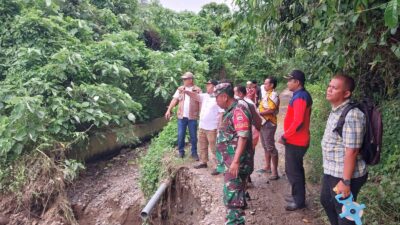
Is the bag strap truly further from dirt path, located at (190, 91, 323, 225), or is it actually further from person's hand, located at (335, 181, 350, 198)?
dirt path, located at (190, 91, 323, 225)

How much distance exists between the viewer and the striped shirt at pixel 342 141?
2.82 m

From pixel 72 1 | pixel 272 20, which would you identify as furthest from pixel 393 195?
pixel 72 1

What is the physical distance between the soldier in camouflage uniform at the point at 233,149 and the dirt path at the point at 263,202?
74 centimetres

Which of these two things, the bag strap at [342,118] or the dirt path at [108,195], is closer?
the bag strap at [342,118]

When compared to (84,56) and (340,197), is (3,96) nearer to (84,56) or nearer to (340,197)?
(84,56)

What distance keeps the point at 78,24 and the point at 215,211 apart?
25.2ft

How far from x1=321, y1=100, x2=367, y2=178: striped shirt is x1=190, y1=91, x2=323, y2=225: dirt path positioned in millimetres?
1495

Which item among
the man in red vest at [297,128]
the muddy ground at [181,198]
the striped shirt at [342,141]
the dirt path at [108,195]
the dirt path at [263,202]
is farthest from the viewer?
the dirt path at [108,195]

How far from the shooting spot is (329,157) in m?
3.09

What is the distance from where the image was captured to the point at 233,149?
381cm

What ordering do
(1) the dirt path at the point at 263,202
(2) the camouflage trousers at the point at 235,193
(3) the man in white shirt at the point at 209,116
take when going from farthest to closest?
(3) the man in white shirt at the point at 209,116 → (1) the dirt path at the point at 263,202 → (2) the camouflage trousers at the point at 235,193

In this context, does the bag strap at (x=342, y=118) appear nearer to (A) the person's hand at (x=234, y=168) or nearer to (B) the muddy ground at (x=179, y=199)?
(A) the person's hand at (x=234, y=168)

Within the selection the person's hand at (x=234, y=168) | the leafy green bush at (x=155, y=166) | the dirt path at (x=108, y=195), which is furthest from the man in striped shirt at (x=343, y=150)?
the dirt path at (x=108, y=195)

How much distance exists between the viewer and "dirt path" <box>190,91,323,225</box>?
4.45 m
